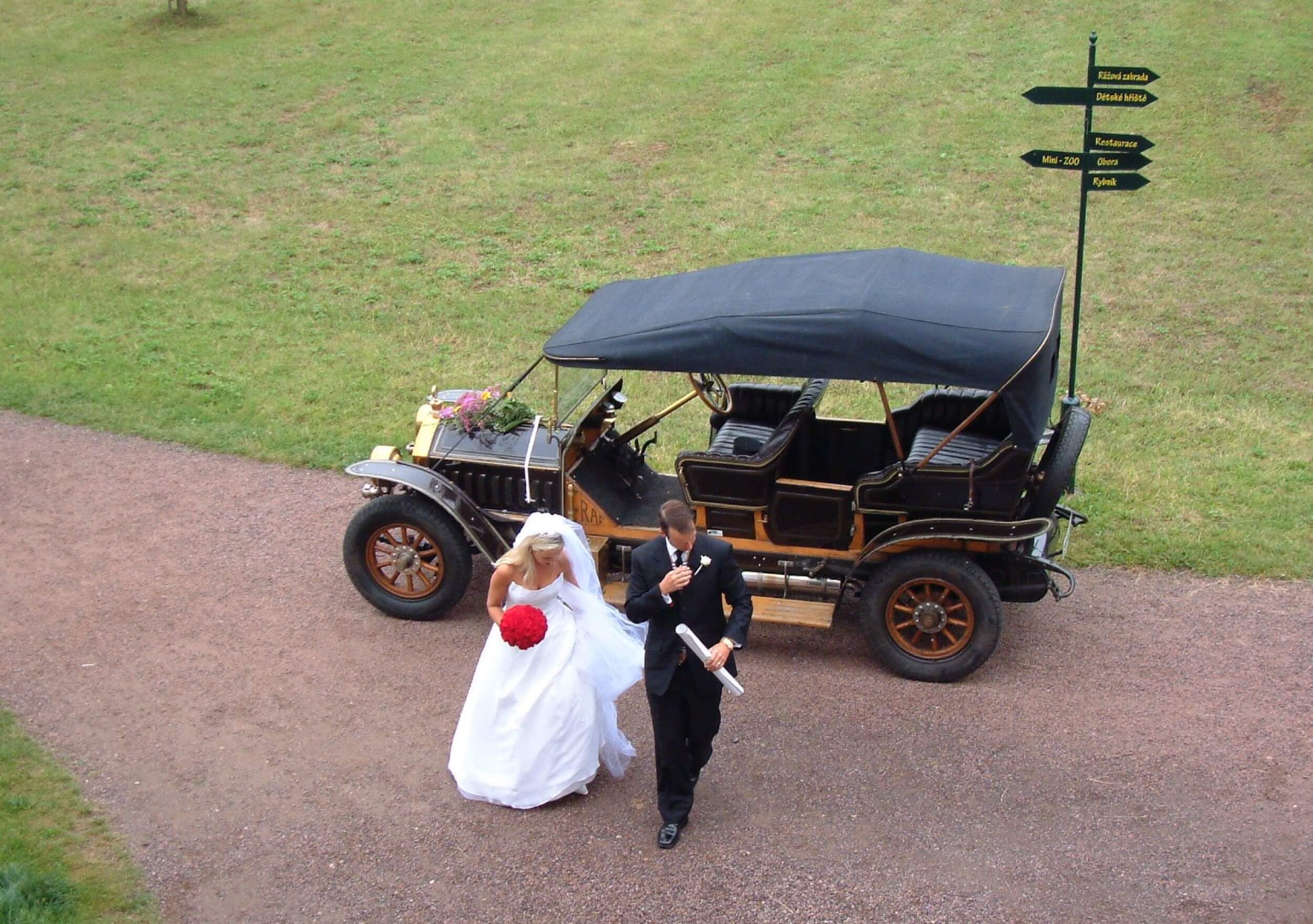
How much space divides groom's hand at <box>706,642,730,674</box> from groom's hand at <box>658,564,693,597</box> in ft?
1.04

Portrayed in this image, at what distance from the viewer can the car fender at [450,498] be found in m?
7.77

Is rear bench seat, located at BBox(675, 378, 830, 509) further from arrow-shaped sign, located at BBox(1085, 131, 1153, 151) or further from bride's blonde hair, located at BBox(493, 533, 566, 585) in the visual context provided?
arrow-shaped sign, located at BBox(1085, 131, 1153, 151)

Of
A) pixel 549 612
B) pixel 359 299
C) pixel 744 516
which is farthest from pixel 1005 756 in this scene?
pixel 359 299

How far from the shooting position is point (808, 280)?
7.51m

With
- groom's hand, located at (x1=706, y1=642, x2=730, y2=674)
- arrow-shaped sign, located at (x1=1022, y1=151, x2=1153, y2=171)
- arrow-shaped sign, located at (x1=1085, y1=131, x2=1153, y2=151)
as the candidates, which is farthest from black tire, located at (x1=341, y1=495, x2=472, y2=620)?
arrow-shaped sign, located at (x1=1085, y1=131, x2=1153, y2=151)

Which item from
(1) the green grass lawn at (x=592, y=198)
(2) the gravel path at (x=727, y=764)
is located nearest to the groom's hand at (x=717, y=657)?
(2) the gravel path at (x=727, y=764)

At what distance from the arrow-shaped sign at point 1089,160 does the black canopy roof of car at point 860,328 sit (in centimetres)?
177

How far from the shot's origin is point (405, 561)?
802cm

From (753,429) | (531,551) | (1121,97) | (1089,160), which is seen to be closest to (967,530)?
(753,429)

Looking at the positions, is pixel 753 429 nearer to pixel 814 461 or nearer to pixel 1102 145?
pixel 814 461

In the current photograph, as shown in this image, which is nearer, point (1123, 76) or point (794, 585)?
point (794, 585)

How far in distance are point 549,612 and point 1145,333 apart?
9498mm

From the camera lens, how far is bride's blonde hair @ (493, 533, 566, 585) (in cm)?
603

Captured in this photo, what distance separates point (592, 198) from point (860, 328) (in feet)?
A: 36.1
